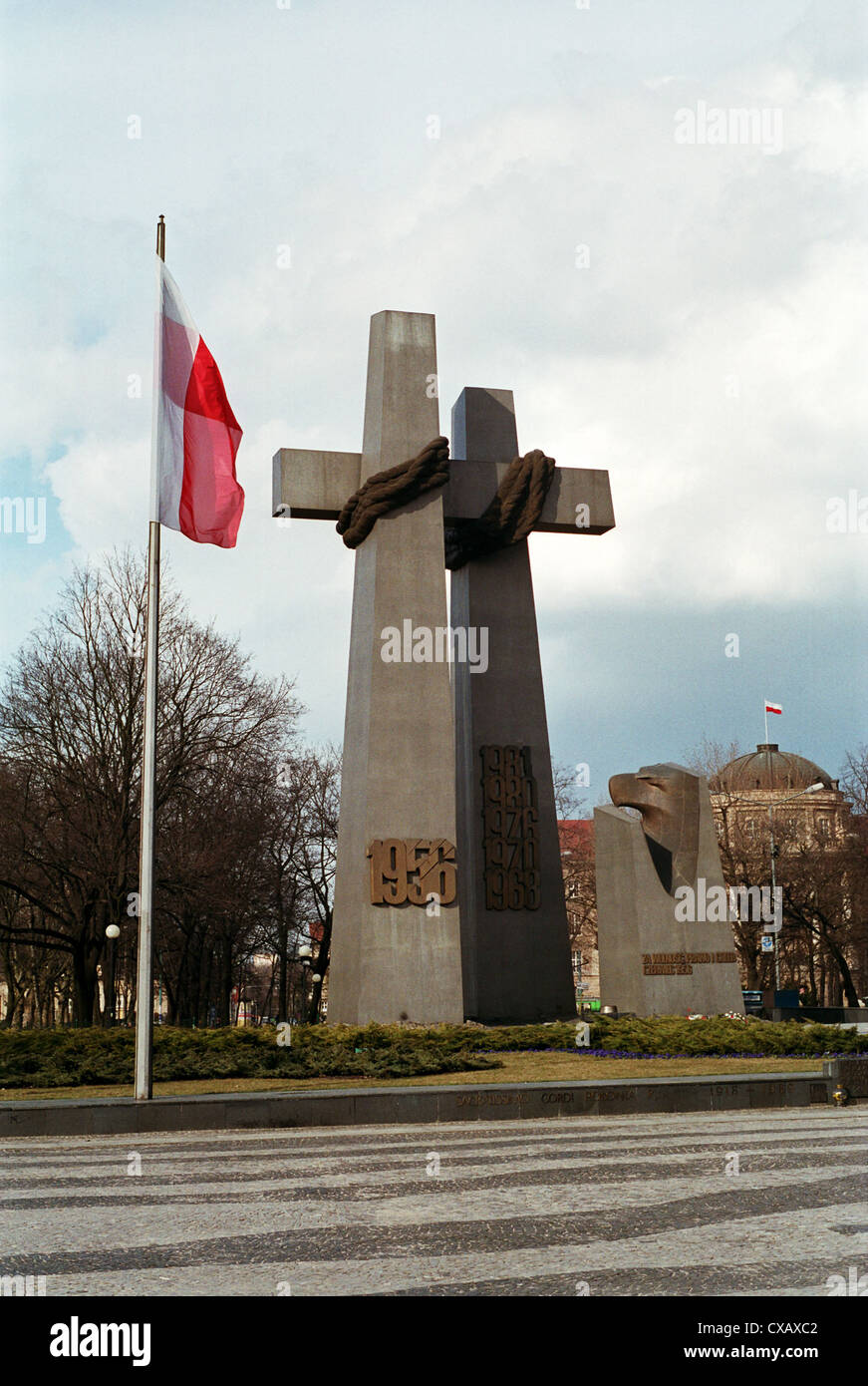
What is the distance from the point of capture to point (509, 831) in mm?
28344

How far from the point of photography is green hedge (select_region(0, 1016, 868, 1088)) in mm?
18156

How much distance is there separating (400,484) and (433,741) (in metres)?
4.92

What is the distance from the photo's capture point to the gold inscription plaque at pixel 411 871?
83.4 ft

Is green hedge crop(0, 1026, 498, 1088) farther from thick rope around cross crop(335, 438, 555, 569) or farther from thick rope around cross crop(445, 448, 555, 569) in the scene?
thick rope around cross crop(445, 448, 555, 569)

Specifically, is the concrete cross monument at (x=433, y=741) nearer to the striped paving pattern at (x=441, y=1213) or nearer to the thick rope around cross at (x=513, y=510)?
the thick rope around cross at (x=513, y=510)

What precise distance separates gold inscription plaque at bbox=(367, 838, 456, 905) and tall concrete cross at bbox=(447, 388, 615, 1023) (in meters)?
2.44

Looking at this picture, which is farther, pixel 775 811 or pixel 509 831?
pixel 775 811

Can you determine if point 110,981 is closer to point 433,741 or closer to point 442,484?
point 433,741

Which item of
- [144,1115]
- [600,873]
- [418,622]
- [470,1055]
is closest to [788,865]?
[600,873]

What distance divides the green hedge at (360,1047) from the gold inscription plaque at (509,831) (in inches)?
151

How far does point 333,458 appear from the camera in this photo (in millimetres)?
27719

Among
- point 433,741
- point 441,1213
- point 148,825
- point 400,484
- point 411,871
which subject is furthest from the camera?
point 400,484

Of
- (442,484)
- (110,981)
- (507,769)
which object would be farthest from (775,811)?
(442,484)

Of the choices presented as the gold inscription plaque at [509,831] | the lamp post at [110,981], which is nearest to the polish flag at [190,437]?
the gold inscription plaque at [509,831]
